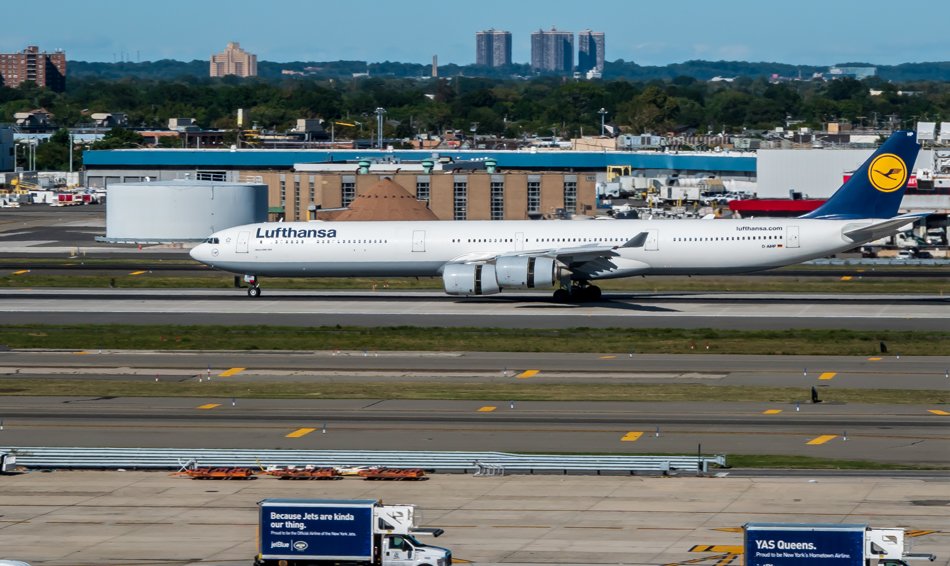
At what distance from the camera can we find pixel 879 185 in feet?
222

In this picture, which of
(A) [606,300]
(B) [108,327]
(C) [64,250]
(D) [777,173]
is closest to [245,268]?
(B) [108,327]

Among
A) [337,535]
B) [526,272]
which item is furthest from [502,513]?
[526,272]

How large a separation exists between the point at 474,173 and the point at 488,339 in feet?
210

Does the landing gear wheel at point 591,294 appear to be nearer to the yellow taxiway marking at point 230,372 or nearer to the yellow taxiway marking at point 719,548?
the yellow taxiway marking at point 230,372

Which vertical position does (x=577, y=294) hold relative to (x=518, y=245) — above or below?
below

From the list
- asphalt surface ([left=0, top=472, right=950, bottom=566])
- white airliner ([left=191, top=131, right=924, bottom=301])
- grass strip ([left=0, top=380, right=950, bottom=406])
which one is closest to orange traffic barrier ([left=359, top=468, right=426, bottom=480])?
asphalt surface ([left=0, top=472, right=950, bottom=566])

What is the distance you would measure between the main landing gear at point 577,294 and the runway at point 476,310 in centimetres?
79

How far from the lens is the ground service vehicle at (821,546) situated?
2273 cm

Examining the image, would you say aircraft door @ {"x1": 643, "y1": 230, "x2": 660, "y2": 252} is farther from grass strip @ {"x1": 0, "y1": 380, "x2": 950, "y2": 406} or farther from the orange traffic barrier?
the orange traffic barrier

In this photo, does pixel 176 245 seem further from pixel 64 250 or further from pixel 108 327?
pixel 108 327

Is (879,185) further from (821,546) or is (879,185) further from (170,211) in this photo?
(170,211)

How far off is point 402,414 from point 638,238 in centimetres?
2805

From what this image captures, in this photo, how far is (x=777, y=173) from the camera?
137 meters

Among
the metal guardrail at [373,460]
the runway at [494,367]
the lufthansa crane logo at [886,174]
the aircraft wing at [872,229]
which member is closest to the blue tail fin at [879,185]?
the lufthansa crane logo at [886,174]
